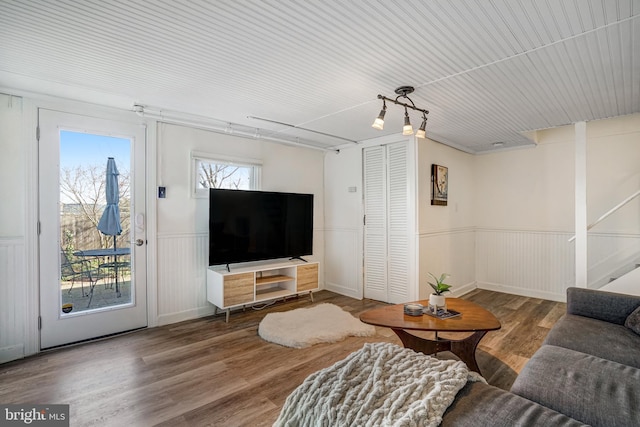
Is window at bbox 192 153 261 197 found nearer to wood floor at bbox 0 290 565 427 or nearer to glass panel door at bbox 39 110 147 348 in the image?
glass panel door at bbox 39 110 147 348

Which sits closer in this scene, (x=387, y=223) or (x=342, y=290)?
(x=387, y=223)

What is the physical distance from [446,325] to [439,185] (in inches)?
102

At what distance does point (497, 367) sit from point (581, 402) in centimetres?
135

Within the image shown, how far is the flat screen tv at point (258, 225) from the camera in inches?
141

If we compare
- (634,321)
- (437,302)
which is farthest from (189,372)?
(634,321)

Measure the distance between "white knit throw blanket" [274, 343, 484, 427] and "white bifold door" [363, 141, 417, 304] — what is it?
296 centimetres

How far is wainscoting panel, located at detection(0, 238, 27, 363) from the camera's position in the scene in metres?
2.60

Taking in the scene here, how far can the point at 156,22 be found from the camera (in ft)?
5.62

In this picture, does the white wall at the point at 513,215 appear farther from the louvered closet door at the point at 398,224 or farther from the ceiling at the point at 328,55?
the ceiling at the point at 328,55

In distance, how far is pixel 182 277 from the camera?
3580 mm

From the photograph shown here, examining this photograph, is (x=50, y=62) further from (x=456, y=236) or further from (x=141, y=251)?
(x=456, y=236)

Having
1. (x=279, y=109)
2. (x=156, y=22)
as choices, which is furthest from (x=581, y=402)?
(x=279, y=109)

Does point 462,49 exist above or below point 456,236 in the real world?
above

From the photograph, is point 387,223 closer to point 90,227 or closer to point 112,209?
point 112,209
